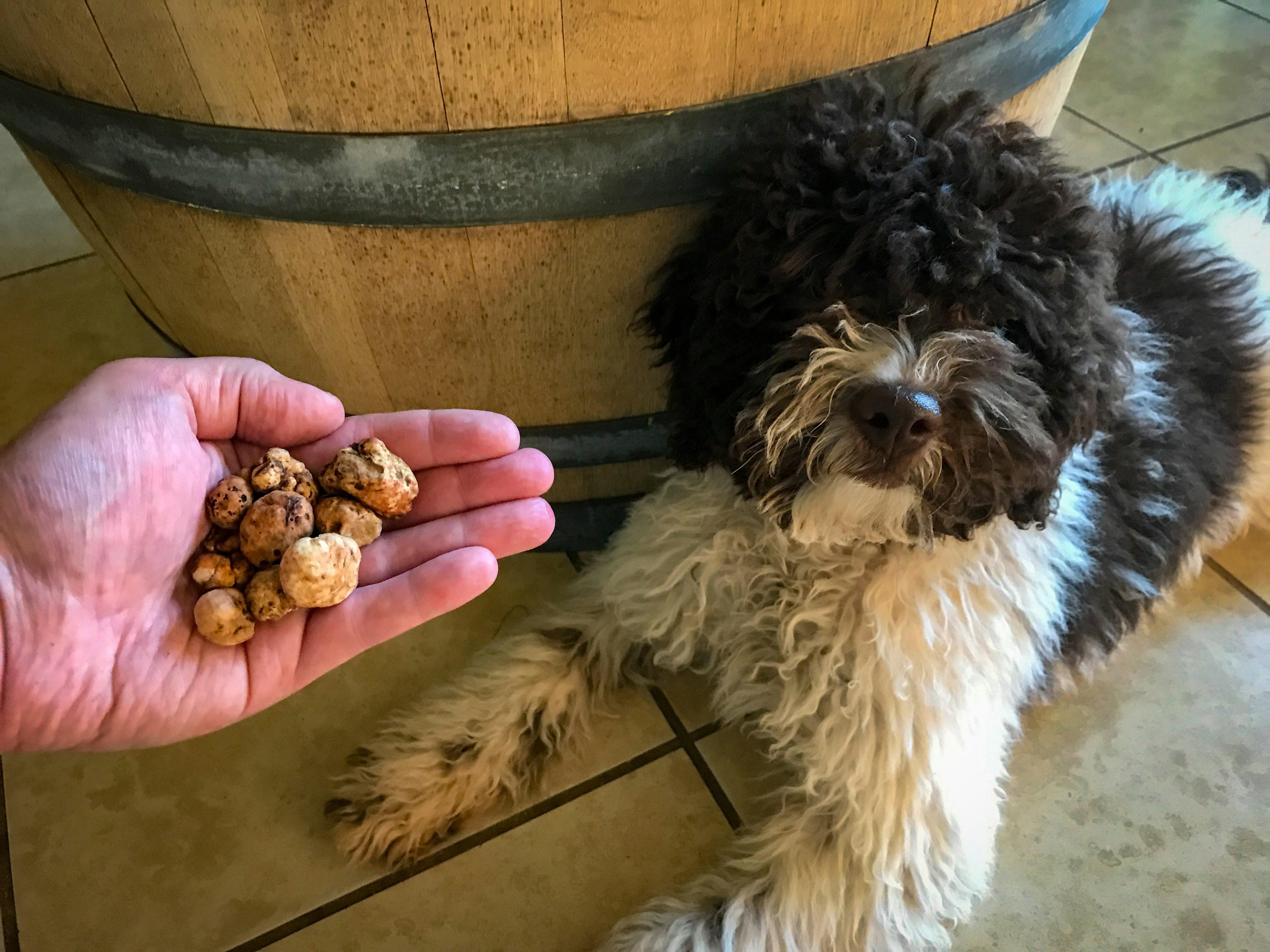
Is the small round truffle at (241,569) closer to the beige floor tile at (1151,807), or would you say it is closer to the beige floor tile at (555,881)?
the beige floor tile at (555,881)

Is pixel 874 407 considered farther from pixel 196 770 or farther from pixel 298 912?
pixel 196 770

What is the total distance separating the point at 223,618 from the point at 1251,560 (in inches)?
67.2

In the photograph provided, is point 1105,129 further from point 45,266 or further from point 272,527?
point 45,266

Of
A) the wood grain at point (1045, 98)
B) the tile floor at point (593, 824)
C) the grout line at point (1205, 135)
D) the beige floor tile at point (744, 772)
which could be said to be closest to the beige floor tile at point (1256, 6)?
the grout line at point (1205, 135)

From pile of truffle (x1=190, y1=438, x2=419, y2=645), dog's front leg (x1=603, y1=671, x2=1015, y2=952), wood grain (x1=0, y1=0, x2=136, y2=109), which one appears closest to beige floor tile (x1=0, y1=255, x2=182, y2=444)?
wood grain (x1=0, y1=0, x2=136, y2=109)

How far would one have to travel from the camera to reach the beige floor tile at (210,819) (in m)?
1.27

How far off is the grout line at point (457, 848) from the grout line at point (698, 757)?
0.01 meters

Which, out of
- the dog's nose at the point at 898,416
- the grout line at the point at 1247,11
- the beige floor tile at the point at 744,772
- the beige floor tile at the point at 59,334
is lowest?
the beige floor tile at the point at 744,772

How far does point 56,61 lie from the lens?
3.33 ft

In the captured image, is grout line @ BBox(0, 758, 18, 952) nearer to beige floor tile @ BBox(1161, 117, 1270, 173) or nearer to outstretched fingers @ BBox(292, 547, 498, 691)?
outstretched fingers @ BBox(292, 547, 498, 691)

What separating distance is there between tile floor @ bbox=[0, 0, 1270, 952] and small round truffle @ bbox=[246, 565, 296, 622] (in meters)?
0.51

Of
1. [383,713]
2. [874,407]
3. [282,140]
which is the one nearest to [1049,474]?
[874,407]

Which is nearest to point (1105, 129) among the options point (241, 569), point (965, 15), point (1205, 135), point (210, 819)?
point (1205, 135)

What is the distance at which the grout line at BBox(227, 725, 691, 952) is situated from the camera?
125 centimetres
